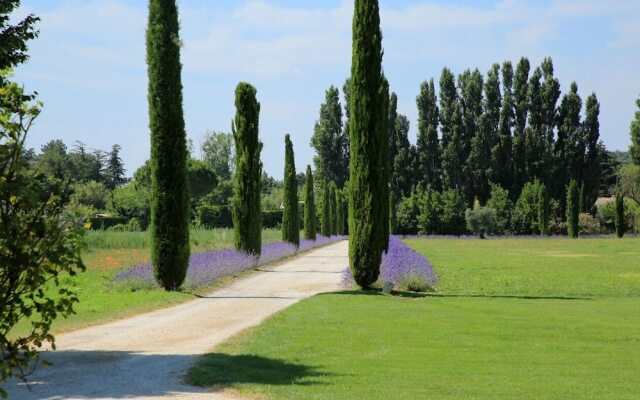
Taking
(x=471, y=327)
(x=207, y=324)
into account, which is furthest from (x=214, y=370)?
(x=471, y=327)

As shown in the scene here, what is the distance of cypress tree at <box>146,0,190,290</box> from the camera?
64.6ft

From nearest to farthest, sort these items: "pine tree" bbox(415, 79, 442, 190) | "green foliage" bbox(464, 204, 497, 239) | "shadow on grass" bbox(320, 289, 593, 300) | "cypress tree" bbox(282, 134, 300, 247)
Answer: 1. "shadow on grass" bbox(320, 289, 593, 300)
2. "cypress tree" bbox(282, 134, 300, 247)
3. "green foliage" bbox(464, 204, 497, 239)
4. "pine tree" bbox(415, 79, 442, 190)

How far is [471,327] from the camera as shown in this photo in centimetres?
1314

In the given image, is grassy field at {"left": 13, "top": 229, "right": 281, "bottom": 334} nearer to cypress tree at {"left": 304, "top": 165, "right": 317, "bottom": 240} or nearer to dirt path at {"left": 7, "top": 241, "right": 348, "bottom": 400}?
dirt path at {"left": 7, "top": 241, "right": 348, "bottom": 400}

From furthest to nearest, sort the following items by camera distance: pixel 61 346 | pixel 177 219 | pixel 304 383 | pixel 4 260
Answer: pixel 177 219, pixel 61 346, pixel 304 383, pixel 4 260

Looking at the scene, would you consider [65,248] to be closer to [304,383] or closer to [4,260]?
[4,260]

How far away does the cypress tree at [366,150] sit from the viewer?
20281mm

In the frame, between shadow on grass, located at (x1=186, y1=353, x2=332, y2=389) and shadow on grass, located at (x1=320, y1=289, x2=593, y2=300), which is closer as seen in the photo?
shadow on grass, located at (x1=186, y1=353, x2=332, y2=389)

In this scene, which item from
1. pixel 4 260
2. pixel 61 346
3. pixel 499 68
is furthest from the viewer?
pixel 499 68

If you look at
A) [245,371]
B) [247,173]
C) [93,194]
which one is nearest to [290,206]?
[247,173]

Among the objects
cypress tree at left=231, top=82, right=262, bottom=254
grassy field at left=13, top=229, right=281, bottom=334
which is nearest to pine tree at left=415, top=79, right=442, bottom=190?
grassy field at left=13, top=229, right=281, bottom=334

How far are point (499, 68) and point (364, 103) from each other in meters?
69.3

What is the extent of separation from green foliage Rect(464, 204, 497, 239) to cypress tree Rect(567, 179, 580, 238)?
7.96 m

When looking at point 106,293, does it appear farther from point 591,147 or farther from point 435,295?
point 591,147
